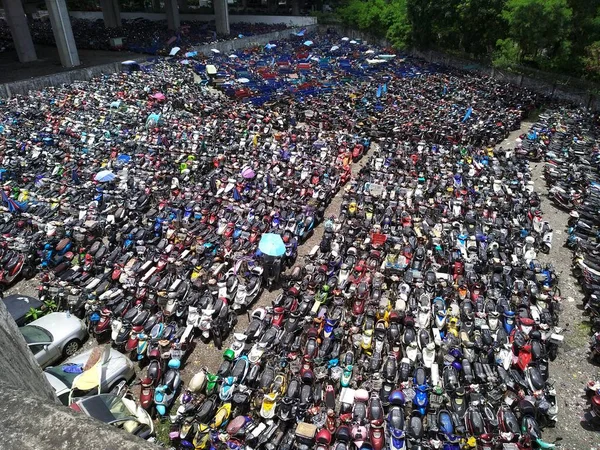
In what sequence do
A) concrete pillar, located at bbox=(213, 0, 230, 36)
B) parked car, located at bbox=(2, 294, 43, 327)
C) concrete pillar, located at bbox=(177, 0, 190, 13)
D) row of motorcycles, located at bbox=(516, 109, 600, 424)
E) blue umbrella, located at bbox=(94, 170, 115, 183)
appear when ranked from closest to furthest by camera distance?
parked car, located at bbox=(2, 294, 43, 327), row of motorcycles, located at bbox=(516, 109, 600, 424), blue umbrella, located at bbox=(94, 170, 115, 183), concrete pillar, located at bbox=(213, 0, 230, 36), concrete pillar, located at bbox=(177, 0, 190, 13)

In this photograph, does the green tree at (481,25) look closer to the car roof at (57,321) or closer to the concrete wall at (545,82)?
the concrete wall at (545,82)

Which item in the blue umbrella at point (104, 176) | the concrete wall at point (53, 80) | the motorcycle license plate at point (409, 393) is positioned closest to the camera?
the motorcycle license plate at point (409, 393)

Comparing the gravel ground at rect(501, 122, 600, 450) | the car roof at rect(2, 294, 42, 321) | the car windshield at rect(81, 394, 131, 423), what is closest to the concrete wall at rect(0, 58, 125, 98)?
the car roof at rect(2, 294, 42, 321)

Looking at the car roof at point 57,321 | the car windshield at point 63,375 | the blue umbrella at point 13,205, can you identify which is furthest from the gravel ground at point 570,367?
the blue umbrella at point 13,205

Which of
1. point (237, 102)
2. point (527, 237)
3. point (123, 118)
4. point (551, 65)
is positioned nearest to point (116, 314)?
point (527, 237)

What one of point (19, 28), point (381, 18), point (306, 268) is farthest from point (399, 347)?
point (381, 18)

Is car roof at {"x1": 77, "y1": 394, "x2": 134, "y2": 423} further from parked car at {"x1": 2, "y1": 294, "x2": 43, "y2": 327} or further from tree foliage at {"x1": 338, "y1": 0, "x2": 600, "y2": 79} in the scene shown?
tree foliage at {"x1": 338, "y1": 0, "x2": 600, "y2": 79}

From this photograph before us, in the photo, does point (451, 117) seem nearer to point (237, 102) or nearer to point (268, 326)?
point (237, 102)
